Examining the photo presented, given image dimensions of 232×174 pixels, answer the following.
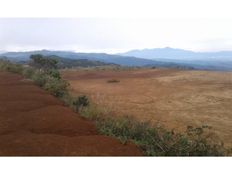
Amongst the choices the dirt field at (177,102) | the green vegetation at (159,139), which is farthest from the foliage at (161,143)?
the dirt field at (177,102)

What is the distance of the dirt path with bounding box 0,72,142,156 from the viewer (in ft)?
21.3

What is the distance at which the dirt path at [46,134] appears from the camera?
6492 mm

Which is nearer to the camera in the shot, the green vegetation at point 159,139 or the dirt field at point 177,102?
the green vegetation at point 159,139

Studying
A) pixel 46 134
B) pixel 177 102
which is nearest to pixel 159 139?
pixel 46 134

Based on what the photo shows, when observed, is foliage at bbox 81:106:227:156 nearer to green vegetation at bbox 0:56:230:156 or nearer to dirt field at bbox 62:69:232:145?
green vegetation at bbox 0:56:230:156

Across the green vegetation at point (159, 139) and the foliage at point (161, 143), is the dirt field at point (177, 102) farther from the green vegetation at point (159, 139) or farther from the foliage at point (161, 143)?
the foliage at point (161, 143)

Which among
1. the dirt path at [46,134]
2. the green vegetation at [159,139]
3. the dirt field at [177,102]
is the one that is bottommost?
the dirt field at [177,102]

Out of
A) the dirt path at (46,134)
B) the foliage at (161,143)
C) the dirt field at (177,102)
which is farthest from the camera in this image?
the dirt field at (177,102)

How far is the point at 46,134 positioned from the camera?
7.55m

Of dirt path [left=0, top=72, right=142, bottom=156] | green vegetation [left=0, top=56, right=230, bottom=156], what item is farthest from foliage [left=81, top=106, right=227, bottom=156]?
dirt path [left=0, top=72, right=142, bottom=156]

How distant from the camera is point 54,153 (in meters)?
6.35

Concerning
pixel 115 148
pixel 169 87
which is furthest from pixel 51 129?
pixel 169 87

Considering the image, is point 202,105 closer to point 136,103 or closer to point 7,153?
point 136,103

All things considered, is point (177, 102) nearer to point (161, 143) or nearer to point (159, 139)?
point (159, 139)
